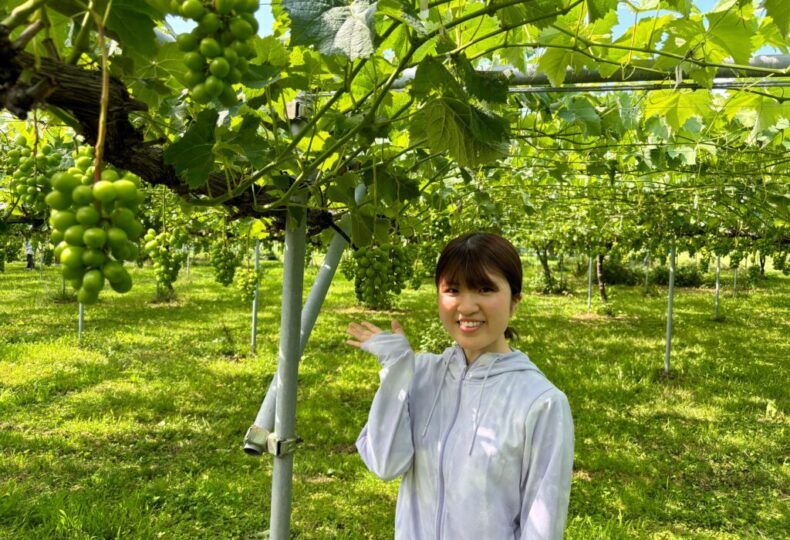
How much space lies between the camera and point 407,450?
5.31 ft

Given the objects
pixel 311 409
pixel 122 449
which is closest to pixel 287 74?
pixel 122 449

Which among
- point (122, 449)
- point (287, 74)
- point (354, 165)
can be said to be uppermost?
point (287, 74)

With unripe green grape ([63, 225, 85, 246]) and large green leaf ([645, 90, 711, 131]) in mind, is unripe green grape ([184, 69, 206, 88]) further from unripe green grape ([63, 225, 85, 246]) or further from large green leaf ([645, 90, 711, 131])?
large green leaf ([645, 90, 711, 131])

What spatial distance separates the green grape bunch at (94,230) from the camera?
0.61 meters

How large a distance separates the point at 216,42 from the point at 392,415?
117 centimetres

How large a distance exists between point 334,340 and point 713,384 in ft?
19.0

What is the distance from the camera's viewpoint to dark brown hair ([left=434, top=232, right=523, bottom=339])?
5.10ft

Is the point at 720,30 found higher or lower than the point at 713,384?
higher

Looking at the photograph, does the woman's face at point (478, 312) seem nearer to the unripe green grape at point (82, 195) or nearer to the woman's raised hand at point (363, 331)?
the woman's raised hand at point (363, 331)

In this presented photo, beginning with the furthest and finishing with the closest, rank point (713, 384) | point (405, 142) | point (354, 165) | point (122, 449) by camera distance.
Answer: point (713, 384), point (122, 449), point (405, 142), point (354, 165)

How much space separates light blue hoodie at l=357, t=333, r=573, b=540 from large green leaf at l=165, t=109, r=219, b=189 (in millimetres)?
684

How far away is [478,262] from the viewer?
5.09 ft

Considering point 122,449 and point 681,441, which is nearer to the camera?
point 122,449

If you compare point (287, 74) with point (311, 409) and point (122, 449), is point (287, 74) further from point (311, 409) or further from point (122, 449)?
point (311, 409)
